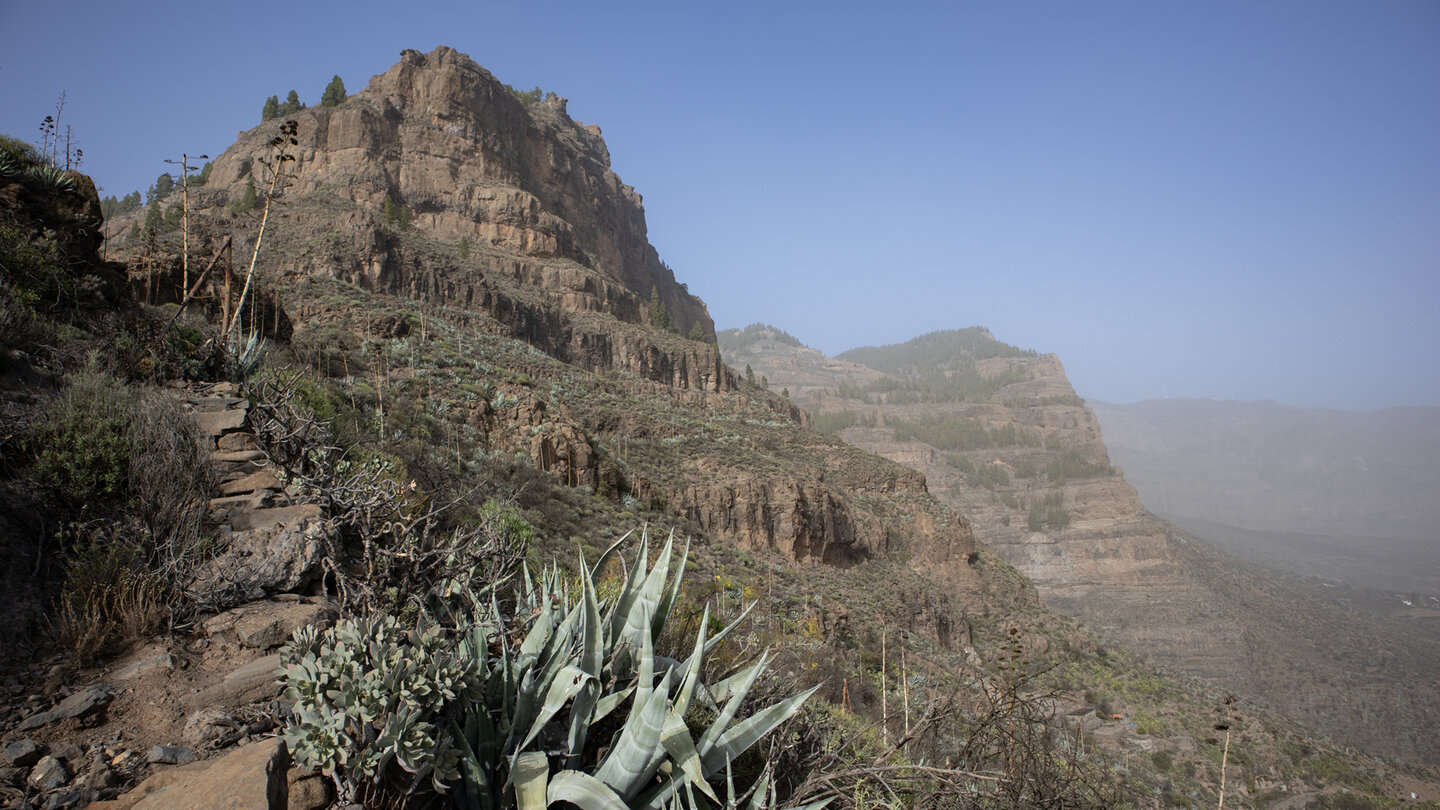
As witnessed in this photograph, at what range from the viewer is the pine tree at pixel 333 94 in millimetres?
55750

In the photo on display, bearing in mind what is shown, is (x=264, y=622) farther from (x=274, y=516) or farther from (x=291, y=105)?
(x=291, y=105)

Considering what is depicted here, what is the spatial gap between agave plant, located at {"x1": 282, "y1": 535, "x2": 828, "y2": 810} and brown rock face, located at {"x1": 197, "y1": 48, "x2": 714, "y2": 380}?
36.6 metres

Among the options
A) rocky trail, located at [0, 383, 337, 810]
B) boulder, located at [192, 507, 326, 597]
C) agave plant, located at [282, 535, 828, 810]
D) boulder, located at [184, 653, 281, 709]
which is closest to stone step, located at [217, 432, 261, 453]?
rocky trail, located at [0, 383, 337, 810]

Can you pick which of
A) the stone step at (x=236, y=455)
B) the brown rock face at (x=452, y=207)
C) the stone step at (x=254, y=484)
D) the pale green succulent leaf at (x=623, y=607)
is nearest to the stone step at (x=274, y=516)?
the stone step at (x=254, y=484)

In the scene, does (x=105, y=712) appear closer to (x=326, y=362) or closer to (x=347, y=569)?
(x=347, y=569)

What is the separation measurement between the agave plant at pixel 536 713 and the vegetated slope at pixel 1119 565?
42816 mm

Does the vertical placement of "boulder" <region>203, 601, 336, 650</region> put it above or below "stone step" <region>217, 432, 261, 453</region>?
below

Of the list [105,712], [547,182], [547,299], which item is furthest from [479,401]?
[547,182]

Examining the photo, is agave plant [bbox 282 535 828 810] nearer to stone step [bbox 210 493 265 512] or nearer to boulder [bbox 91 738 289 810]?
boulder [bbox 91 738 289 810]

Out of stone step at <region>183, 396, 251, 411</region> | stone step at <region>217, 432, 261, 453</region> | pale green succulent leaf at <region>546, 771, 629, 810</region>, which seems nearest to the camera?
pale green succulent leaf at <region>546, 771, 629, 810</region>

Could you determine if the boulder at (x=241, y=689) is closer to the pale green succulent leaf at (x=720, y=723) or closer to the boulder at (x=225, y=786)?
the boulder at (x=225, y=786)

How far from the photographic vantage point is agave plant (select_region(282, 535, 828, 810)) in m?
1.97

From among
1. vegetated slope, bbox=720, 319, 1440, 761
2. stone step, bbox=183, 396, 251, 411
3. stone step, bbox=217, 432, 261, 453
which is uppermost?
stone step, bbox=183, 396, 251, 411

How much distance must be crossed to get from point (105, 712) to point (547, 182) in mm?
73127
